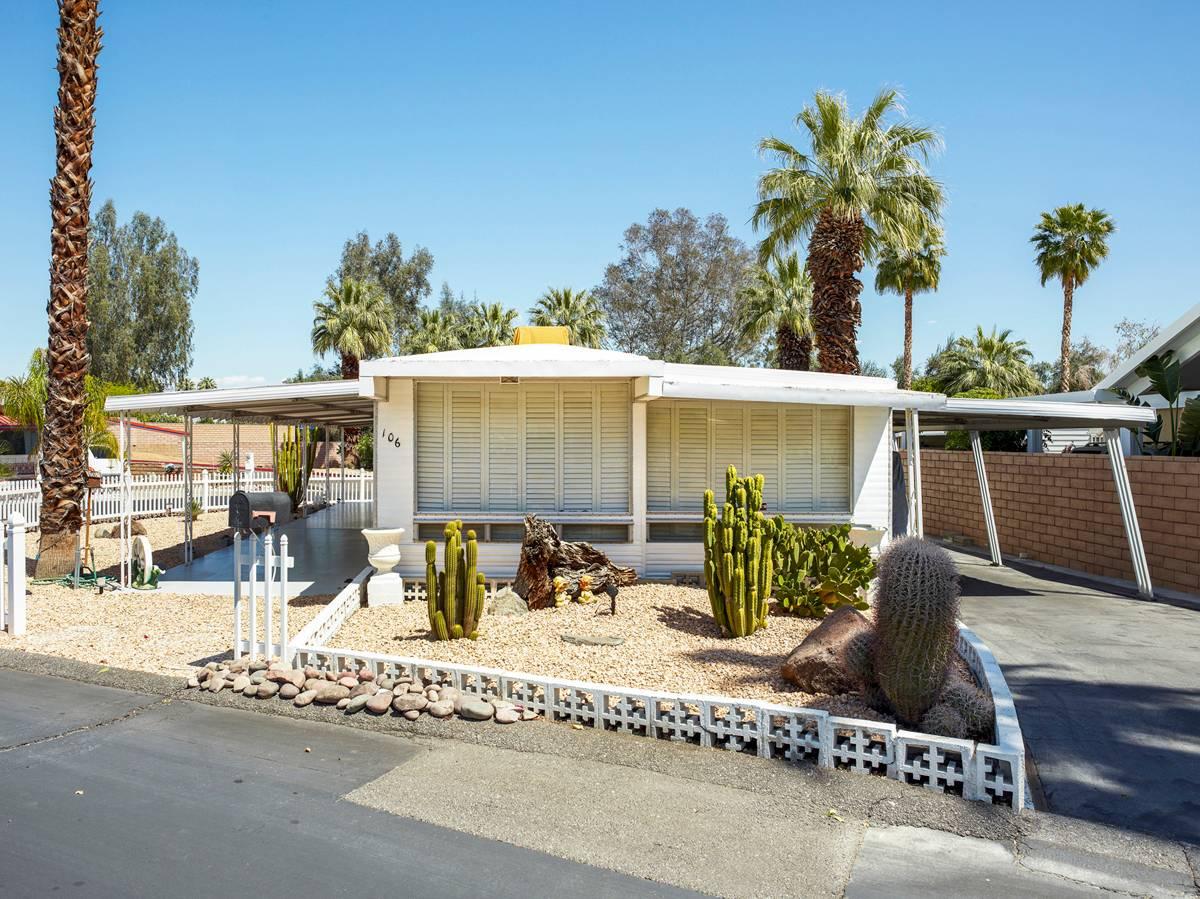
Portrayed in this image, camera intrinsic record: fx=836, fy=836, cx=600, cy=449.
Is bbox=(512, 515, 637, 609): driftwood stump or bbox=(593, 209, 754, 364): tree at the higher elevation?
bbox=(593, 209, 754, 364): tree

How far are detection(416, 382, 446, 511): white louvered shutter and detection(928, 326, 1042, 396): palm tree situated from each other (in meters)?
26.5

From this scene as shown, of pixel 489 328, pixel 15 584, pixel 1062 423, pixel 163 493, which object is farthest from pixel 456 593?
pixel 489 328

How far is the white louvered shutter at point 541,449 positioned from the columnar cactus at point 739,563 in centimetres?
327

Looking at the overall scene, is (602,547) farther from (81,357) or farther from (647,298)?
(647,298)

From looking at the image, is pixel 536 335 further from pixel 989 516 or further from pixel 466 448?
pixel 989 516

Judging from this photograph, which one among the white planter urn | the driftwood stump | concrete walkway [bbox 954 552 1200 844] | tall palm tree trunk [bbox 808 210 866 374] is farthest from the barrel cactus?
tall palm tree trunk [bbox 808 210 866 374]

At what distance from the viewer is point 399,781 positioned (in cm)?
498

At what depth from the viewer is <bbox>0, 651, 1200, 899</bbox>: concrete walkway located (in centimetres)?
386

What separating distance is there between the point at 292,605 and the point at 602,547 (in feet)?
12.4

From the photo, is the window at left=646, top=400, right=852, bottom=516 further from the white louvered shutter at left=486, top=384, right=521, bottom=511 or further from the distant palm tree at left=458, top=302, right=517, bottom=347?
the distant palm tree at left=458, top=302, right=517, bottom=347

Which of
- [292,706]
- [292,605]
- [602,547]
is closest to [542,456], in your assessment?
[602,547]

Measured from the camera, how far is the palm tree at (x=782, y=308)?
26.1 metres

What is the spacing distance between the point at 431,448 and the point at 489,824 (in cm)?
689

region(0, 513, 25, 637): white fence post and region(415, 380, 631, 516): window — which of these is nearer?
region(0, 513, 25, 637): white fence post
